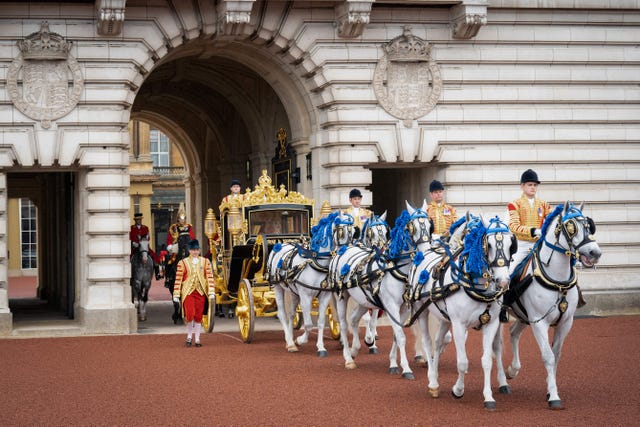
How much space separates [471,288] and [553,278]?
833 mm


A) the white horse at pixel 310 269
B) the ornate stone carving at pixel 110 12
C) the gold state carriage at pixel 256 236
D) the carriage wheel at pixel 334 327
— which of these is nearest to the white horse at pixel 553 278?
the white horse at pixel 310 269

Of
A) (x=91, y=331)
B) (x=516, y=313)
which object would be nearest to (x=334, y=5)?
(x=91, y=331)

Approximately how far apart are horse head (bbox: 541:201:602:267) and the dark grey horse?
1097cm

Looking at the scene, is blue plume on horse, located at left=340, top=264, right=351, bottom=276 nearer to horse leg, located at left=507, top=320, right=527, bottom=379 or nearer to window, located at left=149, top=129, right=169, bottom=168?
horse leg, located at left=507, top=320, right=527, bottom=379

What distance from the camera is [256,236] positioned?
55.6 feet

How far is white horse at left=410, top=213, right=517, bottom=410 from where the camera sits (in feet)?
32.4

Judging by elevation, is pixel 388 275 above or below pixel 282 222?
below

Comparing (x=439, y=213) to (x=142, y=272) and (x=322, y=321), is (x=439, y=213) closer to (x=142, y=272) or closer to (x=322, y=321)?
(x=322, y=321)

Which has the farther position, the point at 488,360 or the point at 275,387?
the point at 275,387

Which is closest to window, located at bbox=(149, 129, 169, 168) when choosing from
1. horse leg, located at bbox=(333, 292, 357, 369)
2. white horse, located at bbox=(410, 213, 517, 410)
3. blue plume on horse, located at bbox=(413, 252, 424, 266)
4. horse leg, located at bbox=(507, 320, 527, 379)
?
horse leg, located at bbox=(333, 292, 357, 369)

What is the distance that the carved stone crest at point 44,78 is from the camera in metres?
17.2

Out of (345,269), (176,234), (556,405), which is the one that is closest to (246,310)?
(345,269)

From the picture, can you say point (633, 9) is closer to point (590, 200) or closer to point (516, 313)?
point (590, 200)

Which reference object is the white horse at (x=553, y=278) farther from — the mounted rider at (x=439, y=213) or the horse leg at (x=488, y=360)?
the mounted rider at (x=439, y=213)
